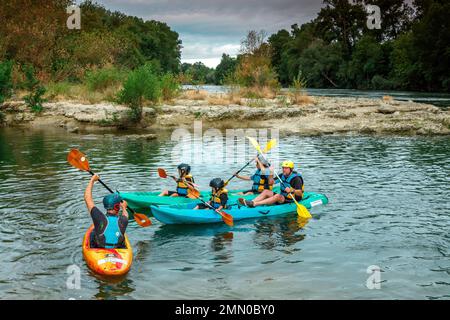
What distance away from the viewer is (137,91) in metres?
23.3

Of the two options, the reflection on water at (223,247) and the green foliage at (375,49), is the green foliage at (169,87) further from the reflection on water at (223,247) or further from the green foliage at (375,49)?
the green foliage at (375,49)

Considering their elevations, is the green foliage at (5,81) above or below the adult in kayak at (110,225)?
above

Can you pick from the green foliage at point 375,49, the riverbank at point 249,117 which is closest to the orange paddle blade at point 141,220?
the riverbank at point 249,117

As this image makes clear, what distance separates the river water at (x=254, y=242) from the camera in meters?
6.70

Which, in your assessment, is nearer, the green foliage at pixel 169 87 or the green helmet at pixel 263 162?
the green helmet at pixel 263 162

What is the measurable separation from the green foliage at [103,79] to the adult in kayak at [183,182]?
1776 cm

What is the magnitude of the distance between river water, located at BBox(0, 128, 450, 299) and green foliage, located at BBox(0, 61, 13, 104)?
428 inches

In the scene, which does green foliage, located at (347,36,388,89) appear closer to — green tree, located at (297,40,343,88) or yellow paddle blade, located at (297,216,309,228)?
green tree, located at (297,40,343,88)

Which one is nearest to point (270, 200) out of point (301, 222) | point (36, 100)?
point (301, 222)

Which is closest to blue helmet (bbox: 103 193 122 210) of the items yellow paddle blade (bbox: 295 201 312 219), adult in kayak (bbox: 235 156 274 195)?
yellow paddle blade (bbox: 295 201 312 219)

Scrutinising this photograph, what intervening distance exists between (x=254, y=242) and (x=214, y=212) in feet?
3.82

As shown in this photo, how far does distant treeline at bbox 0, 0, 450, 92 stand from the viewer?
30781mm

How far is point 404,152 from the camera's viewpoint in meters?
17.3
